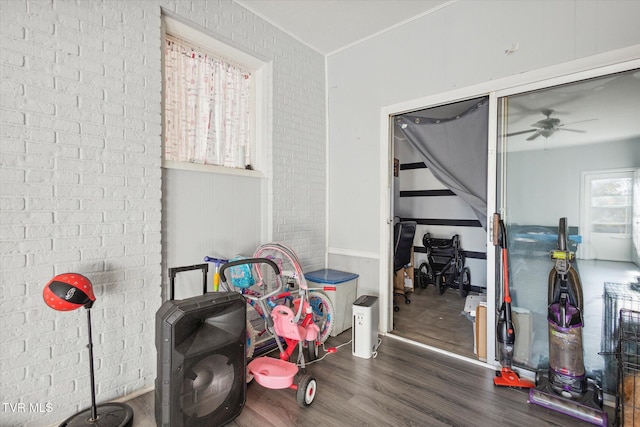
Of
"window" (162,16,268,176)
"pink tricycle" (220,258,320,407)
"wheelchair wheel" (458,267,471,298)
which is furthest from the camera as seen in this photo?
"wheelchair wheel" (458,267,471,298)

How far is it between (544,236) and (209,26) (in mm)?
3031

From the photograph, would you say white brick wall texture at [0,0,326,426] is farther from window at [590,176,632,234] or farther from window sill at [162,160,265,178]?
window at [590,176,632,234]

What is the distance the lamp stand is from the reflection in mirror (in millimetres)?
2640

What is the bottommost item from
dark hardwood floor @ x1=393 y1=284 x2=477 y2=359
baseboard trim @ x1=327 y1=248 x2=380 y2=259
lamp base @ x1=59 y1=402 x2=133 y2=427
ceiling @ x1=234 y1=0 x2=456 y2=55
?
dark hardwood floor @ x1=393 y1=284 x2=477 y2=359

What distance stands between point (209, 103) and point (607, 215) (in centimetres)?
304

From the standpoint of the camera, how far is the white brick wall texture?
5.20ft

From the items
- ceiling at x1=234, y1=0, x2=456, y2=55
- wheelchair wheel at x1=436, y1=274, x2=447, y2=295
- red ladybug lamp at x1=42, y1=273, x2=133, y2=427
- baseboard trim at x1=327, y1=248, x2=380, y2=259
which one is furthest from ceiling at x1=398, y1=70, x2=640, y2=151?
red ladybug lamp at x1=42, y1=273, x2=133, y2=427

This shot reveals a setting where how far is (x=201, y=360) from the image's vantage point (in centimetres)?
155

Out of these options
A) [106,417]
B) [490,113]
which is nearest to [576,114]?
[490,113]

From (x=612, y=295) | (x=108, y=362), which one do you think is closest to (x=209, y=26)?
(x=108, y=362)

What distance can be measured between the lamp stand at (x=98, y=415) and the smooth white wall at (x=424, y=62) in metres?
2.21

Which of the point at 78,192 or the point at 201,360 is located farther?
the point at 78,192

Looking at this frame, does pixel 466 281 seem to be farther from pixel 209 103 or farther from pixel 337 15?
pixel 209 103

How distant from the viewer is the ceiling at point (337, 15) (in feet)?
8.57
